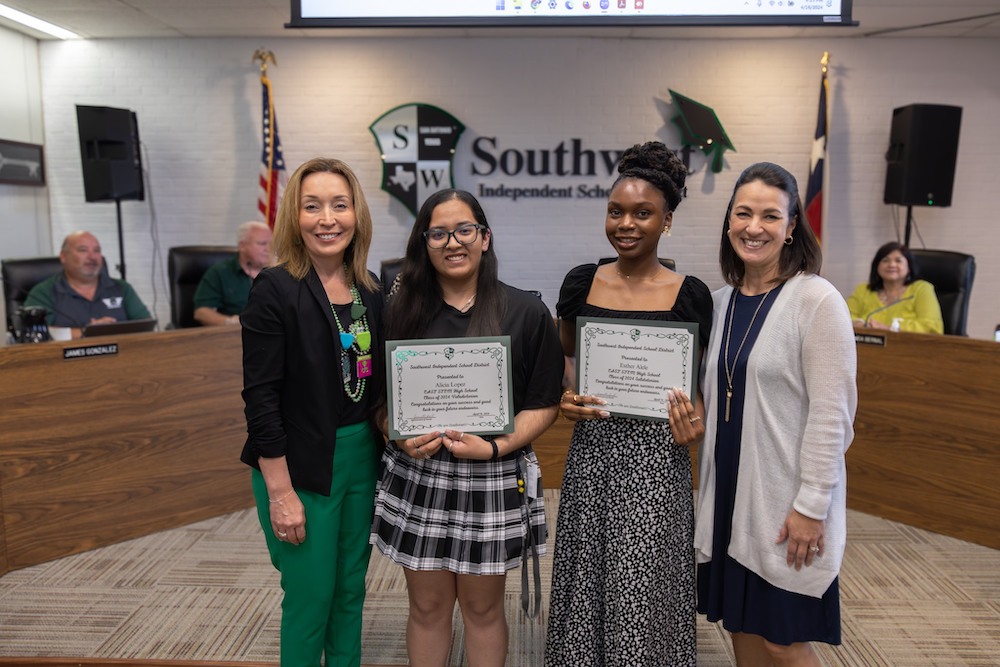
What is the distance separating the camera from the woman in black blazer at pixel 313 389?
1.55 metres

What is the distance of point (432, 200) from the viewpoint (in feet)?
5.15

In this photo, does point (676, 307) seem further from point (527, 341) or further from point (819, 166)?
point (819, 166)

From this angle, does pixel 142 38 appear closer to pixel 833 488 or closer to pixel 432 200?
pixel 432 200

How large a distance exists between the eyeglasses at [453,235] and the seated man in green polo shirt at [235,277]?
3031 millimetres

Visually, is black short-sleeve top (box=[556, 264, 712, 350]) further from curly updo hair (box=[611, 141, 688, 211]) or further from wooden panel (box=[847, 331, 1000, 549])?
wooden panel (box=[847, 331, 1000, 549])

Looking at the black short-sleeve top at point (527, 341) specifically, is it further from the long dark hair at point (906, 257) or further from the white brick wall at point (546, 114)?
the white brick wall at point (546, 114)

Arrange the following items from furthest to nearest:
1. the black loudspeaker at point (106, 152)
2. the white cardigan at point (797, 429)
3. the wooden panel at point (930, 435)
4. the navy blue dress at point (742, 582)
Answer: the black loudspeaker at point (106, 152)
the wooden panel at point (930, 435)
the navy blue dress at point (742, 582)
the white cardigan at point (797, 429)

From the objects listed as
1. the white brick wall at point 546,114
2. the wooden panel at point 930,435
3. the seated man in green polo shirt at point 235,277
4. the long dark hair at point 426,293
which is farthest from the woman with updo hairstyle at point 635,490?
the white brick wall at point 546,114

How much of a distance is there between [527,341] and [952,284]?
3798 mm

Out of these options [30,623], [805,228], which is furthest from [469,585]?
[30,623]

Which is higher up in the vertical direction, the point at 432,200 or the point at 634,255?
the point at 432,200

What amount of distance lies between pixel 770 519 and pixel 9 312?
441cm

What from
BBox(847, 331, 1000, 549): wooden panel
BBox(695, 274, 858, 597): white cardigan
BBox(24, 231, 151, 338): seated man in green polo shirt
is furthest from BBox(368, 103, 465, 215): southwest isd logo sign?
BBox(695, 274, 858, 597): white cardigan

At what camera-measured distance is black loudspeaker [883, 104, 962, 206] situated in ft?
16.4
